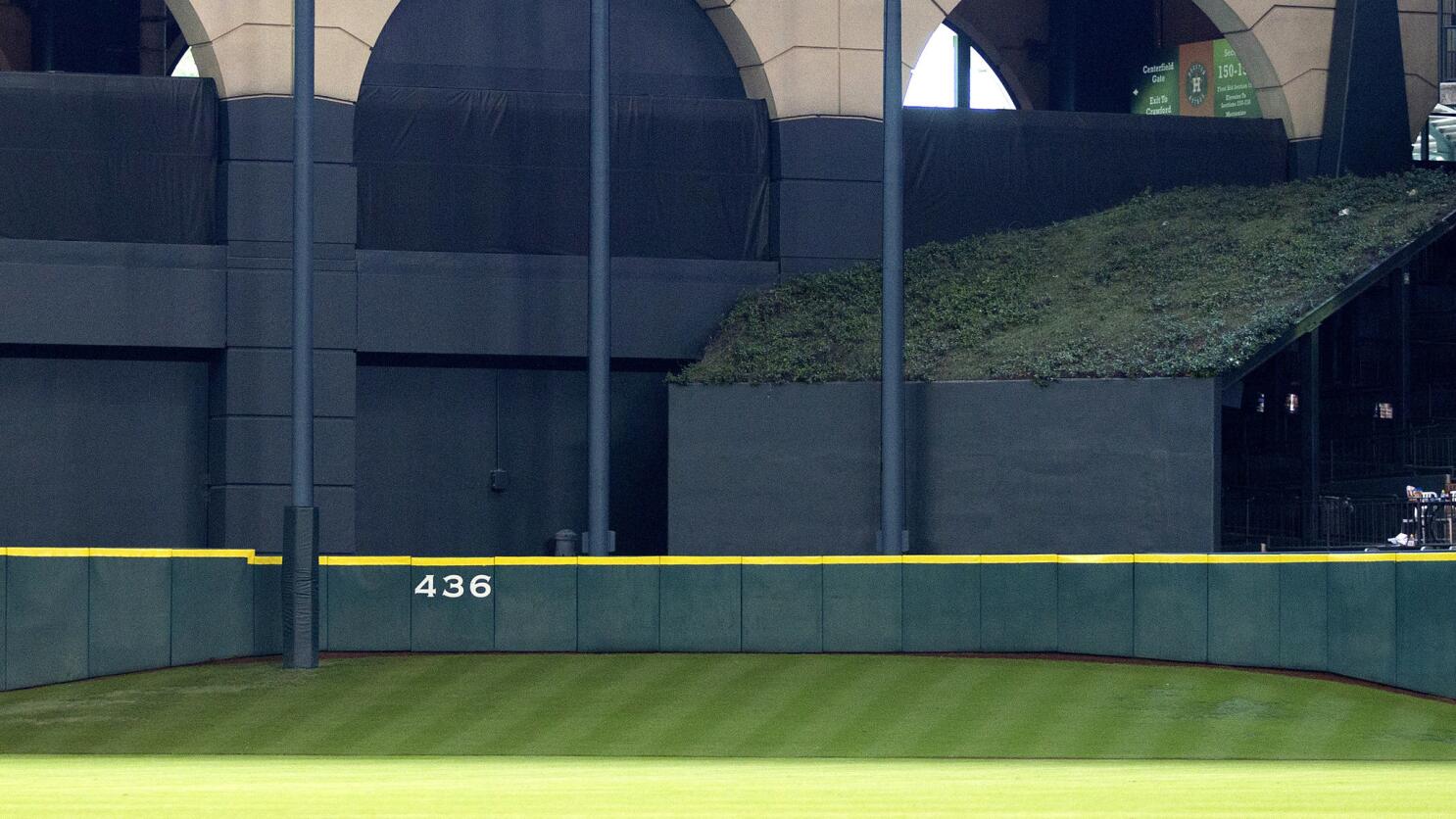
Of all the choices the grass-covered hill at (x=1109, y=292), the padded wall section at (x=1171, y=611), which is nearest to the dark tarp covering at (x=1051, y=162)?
the grass-covered hill at (x=1109, y=292)

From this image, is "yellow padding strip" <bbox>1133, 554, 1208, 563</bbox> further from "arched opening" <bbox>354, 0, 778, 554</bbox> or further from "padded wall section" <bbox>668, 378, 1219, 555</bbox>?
"arched opening" <bbox>354, 0, 778, 554</bbox>

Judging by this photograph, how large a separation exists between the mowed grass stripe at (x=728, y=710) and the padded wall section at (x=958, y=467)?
10.6 ft

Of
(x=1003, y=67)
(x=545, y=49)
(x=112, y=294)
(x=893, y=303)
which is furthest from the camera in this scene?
(x=1003, y=67)

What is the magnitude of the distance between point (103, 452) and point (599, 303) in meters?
8.82

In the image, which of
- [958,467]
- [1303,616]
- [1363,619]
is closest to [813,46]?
[958,467]

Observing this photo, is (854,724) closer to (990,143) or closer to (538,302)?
(538,302)

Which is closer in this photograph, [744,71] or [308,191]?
[308,191]

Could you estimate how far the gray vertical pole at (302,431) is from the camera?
25328mm

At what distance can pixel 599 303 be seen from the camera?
1115 inches

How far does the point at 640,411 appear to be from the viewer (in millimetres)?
32844

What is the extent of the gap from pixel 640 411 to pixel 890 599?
319 inches

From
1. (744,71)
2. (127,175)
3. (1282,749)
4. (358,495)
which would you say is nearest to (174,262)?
(127,175)

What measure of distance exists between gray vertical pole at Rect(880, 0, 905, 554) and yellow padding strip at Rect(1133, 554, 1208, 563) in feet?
12.7

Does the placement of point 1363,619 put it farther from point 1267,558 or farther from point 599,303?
point 599,303
